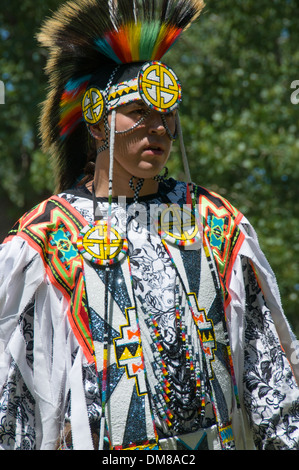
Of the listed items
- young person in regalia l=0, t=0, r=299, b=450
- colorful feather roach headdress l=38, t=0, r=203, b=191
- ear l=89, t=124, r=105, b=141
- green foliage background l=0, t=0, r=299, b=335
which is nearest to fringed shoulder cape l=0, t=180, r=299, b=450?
young person in regalia l=0, t=0, r=299, b=450

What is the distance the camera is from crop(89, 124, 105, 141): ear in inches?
108

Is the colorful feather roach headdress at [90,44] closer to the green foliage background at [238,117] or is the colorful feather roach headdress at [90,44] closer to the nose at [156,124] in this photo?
the nose at [156,124]

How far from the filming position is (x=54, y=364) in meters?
2.49

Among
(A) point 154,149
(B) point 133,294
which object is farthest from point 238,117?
(B) point 133,294

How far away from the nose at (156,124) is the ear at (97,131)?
0.22 metres

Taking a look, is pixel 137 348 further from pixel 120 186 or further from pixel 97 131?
pixel 97 131

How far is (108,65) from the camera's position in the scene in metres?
2.74

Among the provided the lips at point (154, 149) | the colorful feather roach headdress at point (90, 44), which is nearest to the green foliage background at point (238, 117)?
the colorful feather roach headdress at point (90, 44)

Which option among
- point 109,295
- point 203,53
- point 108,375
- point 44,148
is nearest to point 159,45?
point 44,148

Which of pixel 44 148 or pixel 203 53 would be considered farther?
pixel 203 53

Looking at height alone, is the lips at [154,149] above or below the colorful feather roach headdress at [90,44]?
below

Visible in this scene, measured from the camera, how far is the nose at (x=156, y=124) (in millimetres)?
2582

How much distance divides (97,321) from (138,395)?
0.28m
